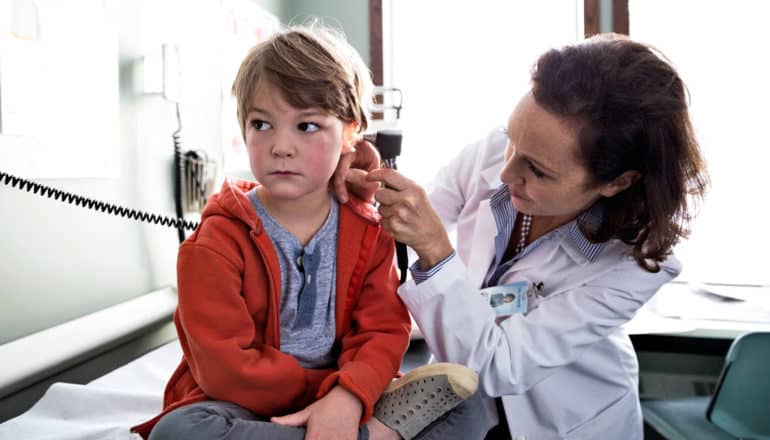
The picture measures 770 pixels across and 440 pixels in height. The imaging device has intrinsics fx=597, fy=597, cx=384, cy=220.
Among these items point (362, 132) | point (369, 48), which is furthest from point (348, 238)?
point (369, 48)

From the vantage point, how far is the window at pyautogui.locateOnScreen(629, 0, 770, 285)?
2861 mm

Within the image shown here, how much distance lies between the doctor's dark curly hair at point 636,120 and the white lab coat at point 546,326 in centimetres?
12

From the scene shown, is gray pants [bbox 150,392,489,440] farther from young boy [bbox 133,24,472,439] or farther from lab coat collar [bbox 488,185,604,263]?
lab coat collar [bbox 488,185,604,263]

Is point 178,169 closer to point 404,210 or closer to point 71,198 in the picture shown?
point 71,198

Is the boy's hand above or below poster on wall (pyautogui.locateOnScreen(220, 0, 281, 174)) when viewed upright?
below

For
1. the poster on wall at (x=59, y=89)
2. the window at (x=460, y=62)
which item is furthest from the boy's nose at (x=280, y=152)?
the window at (x=460, y=62)

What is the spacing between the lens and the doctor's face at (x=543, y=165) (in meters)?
1.07

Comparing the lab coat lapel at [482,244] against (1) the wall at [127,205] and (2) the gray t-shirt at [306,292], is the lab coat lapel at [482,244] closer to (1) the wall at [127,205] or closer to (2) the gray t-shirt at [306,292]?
(2) the gray t-shirt at [306,292]

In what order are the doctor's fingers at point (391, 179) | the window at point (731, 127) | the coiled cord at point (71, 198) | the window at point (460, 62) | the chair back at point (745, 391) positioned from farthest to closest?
1. the window at point (460, 62)
2. the window at point (731, 127)
3. the chair back at point (745, 391)
4. the coiled cord at point (71, 198)
5. the doctor's fingers at point (391, 179)

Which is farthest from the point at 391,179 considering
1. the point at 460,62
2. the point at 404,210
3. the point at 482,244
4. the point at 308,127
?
the point at 460,62

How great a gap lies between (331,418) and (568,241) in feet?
2.28

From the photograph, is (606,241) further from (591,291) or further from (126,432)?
(126,432)

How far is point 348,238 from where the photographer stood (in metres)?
1.06

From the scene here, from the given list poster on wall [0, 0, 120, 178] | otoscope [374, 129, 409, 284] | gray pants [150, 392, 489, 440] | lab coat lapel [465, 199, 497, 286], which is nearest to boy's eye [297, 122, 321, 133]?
otoscope [374, 129, 409, 284]
